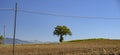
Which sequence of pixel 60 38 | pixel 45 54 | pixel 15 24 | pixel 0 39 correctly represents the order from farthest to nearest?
pixel 0 39 < pixel 60 38 < pixel 45 54 < pixel 15 24

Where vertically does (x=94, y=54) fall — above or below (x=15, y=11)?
below

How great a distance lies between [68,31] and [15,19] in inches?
2998

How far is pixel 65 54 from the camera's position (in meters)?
29.8

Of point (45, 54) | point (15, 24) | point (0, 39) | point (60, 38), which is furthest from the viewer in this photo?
point (0, 39)

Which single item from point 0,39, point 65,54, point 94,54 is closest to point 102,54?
point 94,54

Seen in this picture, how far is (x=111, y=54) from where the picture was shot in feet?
93.5

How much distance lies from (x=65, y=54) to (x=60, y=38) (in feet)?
228

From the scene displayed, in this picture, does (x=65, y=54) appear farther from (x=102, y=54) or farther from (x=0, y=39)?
(x=0, y=39)

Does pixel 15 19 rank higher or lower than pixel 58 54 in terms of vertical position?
higher

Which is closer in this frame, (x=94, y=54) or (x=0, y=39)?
(x=94, y=54)

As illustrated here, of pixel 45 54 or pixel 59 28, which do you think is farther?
pixel 59 28

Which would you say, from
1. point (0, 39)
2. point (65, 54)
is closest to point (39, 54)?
point (65, 54)

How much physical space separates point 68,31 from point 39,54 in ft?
241

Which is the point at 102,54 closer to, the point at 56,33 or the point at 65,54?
the point at 65,54
